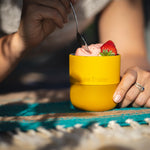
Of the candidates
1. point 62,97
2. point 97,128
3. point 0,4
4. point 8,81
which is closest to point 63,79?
point 8,81

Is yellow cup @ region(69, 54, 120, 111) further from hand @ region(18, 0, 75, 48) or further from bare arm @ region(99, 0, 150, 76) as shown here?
bare arm @ region(99, 0, 150, 76)

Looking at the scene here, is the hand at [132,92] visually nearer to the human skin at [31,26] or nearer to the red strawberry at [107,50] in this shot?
the red strawberry at [107,50]

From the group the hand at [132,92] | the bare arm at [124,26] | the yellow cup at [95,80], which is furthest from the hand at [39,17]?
the bare arm at [124,26]

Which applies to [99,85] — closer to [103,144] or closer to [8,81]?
[103,144]

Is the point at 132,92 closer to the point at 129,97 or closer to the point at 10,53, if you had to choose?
the point at 129,97

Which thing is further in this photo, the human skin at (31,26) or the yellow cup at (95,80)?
the human skin at (31,26)

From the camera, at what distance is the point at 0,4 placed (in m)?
1.28

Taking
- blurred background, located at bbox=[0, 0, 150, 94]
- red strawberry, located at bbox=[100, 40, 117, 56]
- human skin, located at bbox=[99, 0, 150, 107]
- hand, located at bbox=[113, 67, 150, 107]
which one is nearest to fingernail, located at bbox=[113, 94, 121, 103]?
hand, located at bbox=[113, 67, 150, 107]

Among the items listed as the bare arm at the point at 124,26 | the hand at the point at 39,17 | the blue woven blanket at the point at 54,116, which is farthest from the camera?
the bare arm at the point at 124,26

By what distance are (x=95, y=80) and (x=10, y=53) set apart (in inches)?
21.2

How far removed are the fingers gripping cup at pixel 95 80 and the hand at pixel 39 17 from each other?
24 centimetres

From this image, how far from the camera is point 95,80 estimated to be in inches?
28.4

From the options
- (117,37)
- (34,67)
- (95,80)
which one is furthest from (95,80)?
(34,67)

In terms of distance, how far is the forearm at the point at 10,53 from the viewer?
3.40ft
